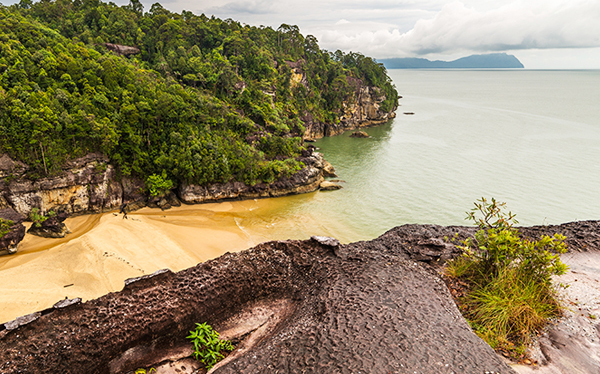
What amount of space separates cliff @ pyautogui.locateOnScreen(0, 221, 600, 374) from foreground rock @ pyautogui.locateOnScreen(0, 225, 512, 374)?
0.07ft

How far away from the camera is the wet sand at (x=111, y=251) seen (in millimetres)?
14266

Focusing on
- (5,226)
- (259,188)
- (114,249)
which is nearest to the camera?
(5,226)

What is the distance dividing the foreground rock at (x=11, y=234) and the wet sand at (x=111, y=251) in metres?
0.49

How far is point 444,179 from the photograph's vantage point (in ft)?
114

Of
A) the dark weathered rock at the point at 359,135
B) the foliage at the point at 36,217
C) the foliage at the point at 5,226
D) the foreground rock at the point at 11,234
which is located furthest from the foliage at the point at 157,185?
the dark weathered rock at the point at 359,135

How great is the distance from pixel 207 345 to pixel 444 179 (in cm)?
3443

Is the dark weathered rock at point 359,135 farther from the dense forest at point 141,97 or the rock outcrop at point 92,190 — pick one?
the rock outcrop at point 92,190

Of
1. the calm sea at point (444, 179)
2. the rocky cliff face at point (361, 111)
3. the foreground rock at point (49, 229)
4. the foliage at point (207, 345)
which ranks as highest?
the rocky cliff face at point (361, 111)

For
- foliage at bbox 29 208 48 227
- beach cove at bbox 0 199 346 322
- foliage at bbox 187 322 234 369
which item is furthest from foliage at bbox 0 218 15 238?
foliage at bbox 187 322 234 369

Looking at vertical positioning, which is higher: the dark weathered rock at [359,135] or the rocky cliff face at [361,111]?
the rocky cliff face at [361,111]

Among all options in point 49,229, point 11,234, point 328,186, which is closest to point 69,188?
point 49,229

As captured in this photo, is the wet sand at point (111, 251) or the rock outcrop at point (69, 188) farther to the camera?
the rock outcrop at point (69, 188)

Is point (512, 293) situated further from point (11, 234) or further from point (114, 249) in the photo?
point (11, 234)

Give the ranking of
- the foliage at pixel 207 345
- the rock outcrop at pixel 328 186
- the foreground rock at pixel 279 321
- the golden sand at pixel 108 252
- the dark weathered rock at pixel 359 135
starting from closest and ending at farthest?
the foreground rock at pixel 279 321 → the foliage at pixel 207 345 → the golden sand at pixel 108 252 → the rock outcrop at pixel 328 186 → the dark weathered rock at pixel 359 135
